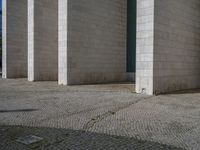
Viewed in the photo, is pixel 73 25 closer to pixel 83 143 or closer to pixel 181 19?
pixel 181 19

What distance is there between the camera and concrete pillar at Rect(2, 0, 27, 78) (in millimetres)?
17406

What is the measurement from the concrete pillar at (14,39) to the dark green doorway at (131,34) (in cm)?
798

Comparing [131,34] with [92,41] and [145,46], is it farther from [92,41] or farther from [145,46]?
[145,46]

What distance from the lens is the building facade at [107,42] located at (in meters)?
8.92

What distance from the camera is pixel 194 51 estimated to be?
1086 cm

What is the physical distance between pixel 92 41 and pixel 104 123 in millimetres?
8761

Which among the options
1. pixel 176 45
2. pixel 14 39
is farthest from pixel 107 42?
pixel 14 39

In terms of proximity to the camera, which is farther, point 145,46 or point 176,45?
point 176,45

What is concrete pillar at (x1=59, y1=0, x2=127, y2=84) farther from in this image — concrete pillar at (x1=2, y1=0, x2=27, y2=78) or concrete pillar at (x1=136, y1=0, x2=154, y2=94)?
concrete pillar at (x1=2, y1=0, x2=27, y2=78)

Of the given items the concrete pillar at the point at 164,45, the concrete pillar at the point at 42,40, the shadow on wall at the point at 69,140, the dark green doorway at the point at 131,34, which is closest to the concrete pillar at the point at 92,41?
the dark green doorway at the point at 131,34

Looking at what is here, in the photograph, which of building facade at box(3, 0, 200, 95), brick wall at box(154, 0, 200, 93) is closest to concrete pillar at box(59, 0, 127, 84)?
building facade at box(3, 0, 200, 95)

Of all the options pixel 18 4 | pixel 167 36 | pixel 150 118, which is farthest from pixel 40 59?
pixel 150 118

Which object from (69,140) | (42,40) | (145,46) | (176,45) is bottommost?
(69,140)

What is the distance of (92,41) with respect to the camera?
43.0 feet
